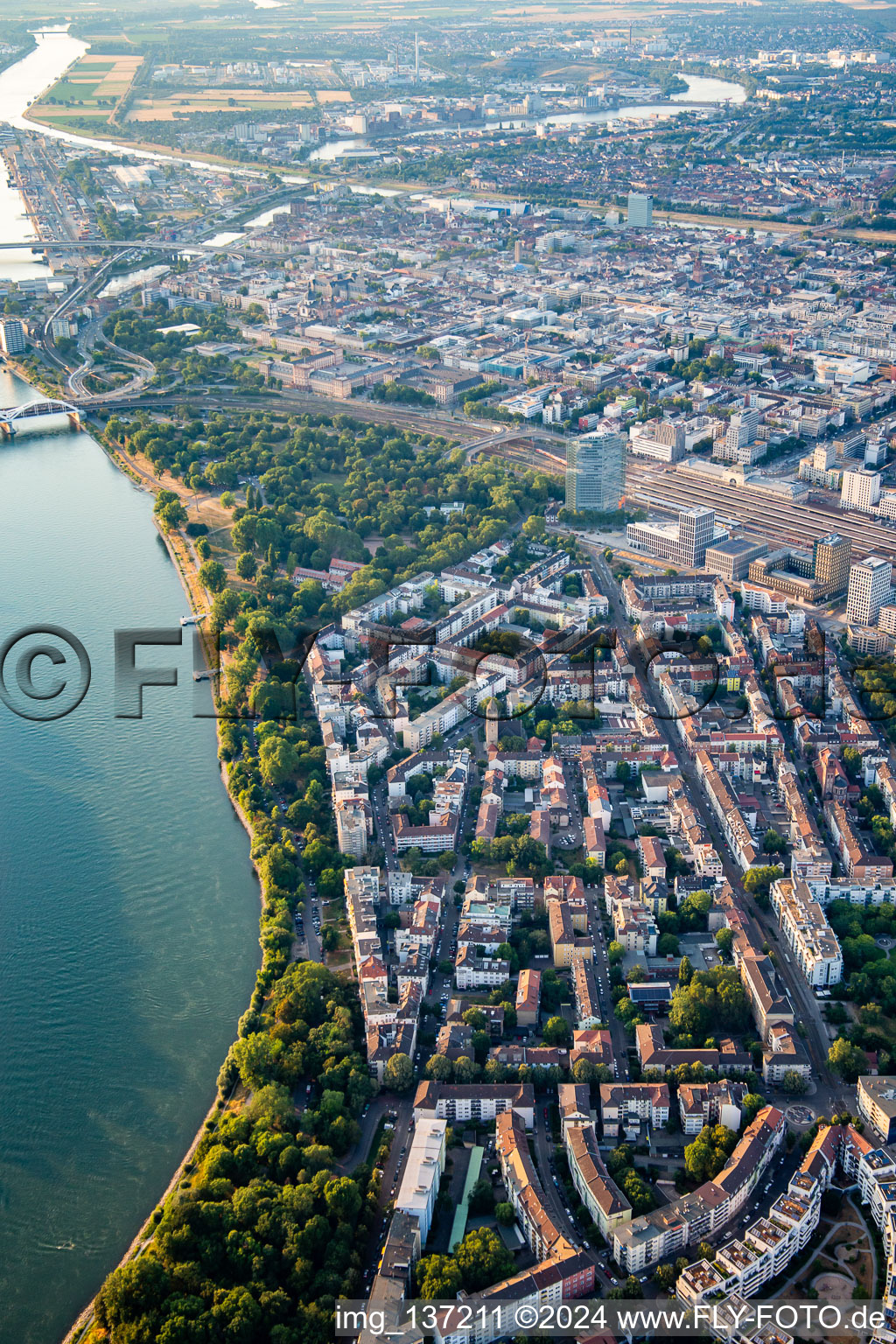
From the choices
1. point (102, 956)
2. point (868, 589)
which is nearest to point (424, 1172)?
point (102, 956)

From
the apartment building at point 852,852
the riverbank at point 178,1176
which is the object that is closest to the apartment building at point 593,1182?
the riverbank at point 178,1176

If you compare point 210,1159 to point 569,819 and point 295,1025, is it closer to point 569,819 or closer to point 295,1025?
point 295,1025

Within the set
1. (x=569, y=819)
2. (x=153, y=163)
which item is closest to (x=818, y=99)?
(x=153, y=163)

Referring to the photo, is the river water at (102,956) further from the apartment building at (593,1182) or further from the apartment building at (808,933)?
the apartment building at (808,933)

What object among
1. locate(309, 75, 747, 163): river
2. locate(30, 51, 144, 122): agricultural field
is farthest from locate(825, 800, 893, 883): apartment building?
locate(30, 51, 144, 122): agricultural field

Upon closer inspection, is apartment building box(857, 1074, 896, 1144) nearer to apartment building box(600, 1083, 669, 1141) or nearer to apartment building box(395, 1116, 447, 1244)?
apartment building box(600, 1083, 669, 1141)

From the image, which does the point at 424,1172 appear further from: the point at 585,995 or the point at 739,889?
the point at 739,889

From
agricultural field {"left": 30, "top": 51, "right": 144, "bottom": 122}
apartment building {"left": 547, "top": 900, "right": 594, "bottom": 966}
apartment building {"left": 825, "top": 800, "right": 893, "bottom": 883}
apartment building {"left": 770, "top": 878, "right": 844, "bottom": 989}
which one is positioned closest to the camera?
apartment building {"left": 770, "top": 878, "right": 844, "bottom": 989}
